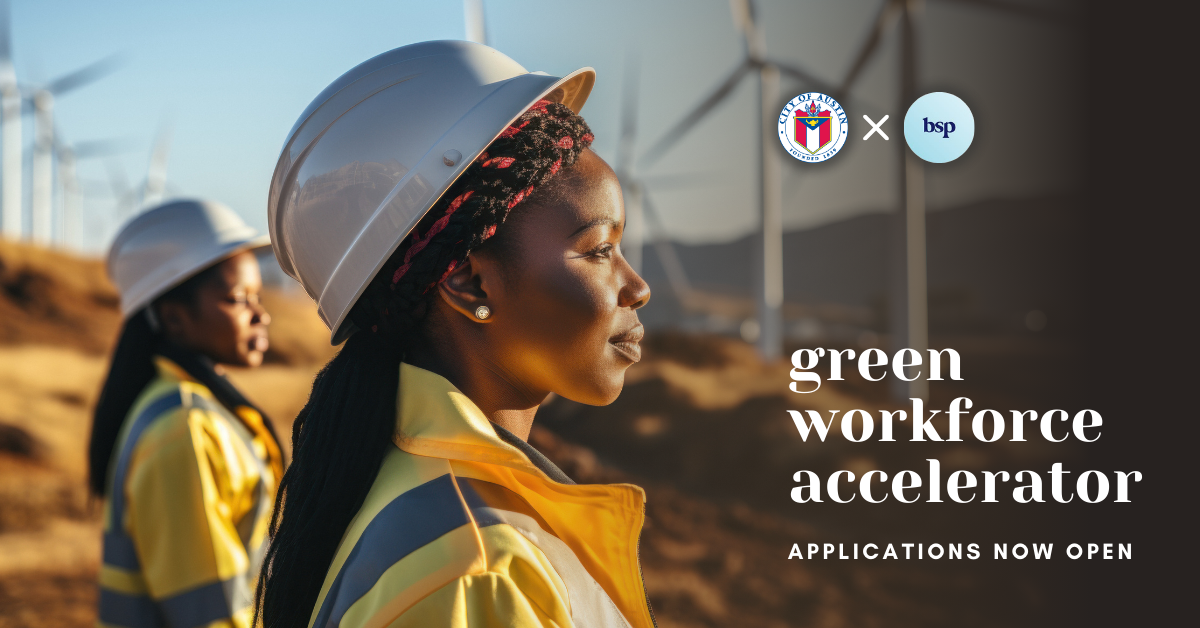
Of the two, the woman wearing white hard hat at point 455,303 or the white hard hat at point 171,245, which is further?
the white hard hat at point 171,245

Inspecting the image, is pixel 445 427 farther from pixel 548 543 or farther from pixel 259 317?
pixel 259 317

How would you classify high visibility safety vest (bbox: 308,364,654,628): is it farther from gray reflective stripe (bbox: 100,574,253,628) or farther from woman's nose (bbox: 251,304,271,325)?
woman's nose (bbox: 251,304,271,325)

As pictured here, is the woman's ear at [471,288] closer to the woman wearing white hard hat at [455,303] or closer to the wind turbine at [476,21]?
the woman wearing white hard hat at [455,303]

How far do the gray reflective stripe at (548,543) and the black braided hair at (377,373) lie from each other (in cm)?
25

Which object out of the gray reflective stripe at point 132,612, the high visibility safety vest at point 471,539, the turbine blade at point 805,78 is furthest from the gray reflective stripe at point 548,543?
the turbine blade at point 805,78

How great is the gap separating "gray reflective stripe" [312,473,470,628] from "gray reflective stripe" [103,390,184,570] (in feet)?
Answer: 8.69

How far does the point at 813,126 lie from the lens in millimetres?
9266

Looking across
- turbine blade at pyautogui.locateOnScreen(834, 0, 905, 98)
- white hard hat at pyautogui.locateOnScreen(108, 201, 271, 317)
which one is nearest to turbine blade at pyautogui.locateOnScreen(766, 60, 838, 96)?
turbine blade at pyautogui.locateOnScreen(834, 0, 905, 98)

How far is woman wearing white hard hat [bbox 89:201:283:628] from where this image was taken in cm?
343

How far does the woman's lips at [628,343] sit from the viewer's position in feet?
5.68

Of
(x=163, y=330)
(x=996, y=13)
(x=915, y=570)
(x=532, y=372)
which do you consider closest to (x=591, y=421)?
(x=915, y=570)

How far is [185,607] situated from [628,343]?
104 inches

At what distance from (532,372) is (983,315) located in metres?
55.6

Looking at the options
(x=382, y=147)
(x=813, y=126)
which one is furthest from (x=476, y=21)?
(x=382, y=147)
